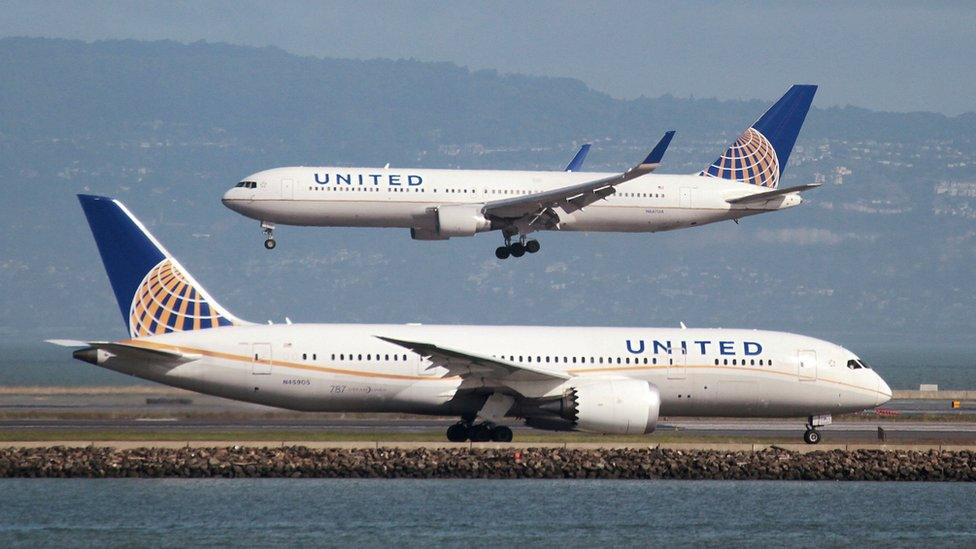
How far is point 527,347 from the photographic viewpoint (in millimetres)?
49688

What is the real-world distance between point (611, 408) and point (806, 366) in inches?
296

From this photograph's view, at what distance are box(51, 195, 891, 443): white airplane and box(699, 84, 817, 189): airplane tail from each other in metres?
23.9

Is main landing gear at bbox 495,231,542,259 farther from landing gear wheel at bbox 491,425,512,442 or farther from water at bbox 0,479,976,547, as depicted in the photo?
water at bbox 0,479,976,547

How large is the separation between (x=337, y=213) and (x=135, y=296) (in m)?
14.1

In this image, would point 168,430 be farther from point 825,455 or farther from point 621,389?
point 825,455

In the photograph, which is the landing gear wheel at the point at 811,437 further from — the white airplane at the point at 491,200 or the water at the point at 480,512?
the white airplane at the point at 491,200

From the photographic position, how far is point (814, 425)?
5297 centimetres

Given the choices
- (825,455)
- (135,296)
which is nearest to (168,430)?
(135,296)

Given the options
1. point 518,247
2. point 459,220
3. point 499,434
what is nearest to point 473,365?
point 499,434

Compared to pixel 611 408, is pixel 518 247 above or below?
above

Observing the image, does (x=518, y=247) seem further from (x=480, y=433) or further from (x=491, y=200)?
(x=480, y=433)

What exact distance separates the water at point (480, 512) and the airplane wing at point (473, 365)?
3004mm

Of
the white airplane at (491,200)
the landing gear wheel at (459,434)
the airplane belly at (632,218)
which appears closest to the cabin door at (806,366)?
the white airplane at (491,200)

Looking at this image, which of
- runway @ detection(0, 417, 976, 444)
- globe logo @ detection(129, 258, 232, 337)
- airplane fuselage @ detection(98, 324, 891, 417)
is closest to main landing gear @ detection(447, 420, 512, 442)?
airplane fuselage @ detection(98, 324, 891, 417)
